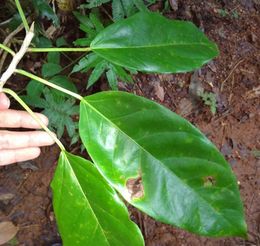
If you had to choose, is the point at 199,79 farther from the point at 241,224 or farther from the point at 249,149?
the point at 241,224

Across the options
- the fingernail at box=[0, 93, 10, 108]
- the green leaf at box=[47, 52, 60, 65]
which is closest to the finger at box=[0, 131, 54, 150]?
the fingernail at box=[0, 93, 10, 108]

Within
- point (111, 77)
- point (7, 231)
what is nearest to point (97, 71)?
point (111, 77)

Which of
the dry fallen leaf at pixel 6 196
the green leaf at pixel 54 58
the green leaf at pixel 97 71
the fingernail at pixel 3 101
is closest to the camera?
the fingernail at pixel 3 101

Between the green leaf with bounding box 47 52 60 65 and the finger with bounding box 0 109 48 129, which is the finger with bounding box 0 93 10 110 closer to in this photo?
the finger with bounding box 0 109 48 129

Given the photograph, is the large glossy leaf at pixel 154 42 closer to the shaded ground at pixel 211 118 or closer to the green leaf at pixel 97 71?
the green leaf at pixel 97 71

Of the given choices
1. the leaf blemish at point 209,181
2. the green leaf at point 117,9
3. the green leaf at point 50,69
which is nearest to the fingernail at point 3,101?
the green leaf at point 50,69

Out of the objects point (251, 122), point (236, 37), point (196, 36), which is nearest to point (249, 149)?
point (251, 122)

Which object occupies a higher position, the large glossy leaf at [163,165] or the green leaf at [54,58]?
the large glossy leaf at [163,165]

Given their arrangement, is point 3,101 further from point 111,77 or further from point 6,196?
point 6,196
